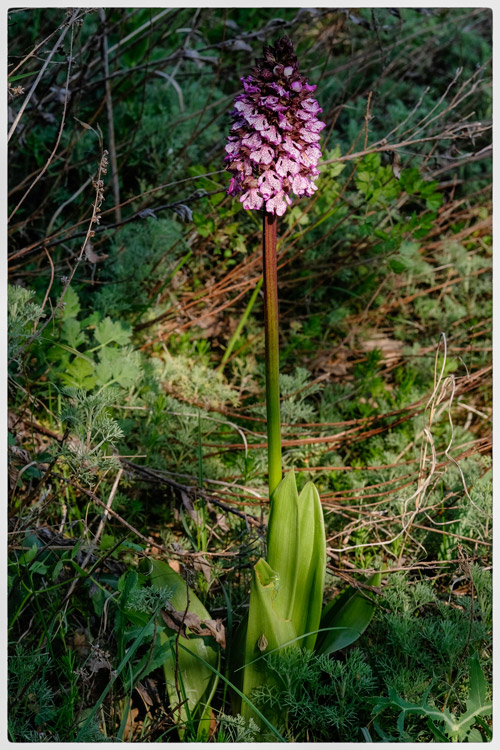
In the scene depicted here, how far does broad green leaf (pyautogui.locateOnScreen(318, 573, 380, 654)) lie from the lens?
1.20 metres

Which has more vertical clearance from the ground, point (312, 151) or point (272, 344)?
point (312, 151)

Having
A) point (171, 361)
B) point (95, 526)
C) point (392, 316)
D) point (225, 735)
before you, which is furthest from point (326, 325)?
point (225, 735)

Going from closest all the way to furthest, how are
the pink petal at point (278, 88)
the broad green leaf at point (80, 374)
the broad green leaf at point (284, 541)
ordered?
the pink petal at point (278, 88)
the broad green leaf at point (284, 541)
the broad green leaf at point (80, 374)

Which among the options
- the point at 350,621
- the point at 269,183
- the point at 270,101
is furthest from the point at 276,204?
the point at 350,621

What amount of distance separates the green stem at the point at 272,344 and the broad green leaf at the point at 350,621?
269mm

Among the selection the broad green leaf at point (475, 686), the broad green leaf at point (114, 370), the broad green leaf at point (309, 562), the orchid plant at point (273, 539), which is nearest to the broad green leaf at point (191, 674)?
the orchid plant at point (273, 539)

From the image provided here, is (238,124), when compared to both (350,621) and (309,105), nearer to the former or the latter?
(309,105)

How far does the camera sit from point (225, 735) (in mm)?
1204

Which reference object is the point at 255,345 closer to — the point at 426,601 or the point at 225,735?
the point at 426,601

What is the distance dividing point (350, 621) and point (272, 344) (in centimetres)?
51

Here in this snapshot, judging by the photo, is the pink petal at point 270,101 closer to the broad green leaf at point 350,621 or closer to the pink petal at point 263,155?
the pink petal at point 263,155

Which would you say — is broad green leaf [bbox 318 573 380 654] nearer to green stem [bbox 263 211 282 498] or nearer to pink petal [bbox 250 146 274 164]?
green stem [bbox 263 211 282 498]

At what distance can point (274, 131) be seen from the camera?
1010 millimetres

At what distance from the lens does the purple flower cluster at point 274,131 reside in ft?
3.31
